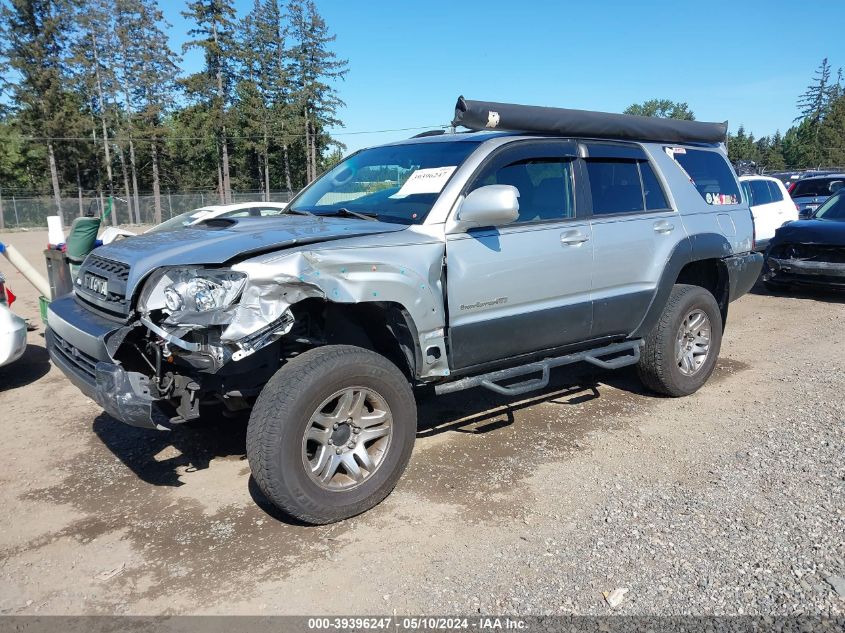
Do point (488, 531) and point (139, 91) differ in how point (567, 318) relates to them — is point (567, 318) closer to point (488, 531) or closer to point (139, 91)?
point (488, 531)

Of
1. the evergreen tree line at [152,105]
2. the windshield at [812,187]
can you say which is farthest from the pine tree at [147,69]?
the windshield at [812,187]

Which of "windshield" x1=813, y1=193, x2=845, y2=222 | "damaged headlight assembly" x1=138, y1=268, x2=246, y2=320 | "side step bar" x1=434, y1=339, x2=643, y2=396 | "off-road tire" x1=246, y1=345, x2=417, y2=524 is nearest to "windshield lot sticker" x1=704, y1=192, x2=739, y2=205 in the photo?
"side step bar" x1=434, y1=339, x2=643, y2=396

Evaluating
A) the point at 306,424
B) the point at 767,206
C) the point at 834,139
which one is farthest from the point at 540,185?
the point at 834,139

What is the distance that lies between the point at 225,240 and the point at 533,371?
6.95 feet

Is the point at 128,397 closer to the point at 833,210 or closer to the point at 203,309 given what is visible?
the point at 203,309

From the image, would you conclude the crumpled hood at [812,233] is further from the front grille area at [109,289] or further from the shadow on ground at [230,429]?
the front grille area at [109,289]

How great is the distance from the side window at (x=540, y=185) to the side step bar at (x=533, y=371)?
98 centimetres

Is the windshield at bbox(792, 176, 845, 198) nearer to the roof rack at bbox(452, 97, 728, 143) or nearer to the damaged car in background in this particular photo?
the damaged car in background

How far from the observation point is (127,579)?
9.52 feet

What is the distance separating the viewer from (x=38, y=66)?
1686 inches

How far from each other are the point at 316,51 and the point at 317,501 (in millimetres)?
55218

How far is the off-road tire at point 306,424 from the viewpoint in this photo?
3033 millimetres

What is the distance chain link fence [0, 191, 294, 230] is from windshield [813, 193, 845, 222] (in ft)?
107

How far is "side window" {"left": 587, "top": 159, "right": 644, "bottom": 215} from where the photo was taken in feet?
14.9
